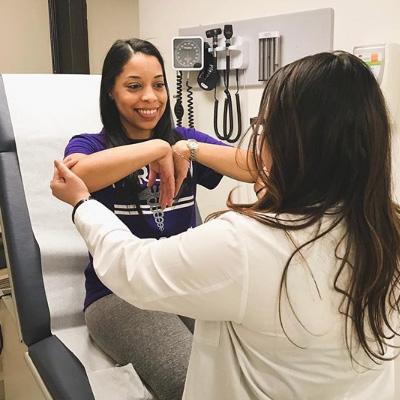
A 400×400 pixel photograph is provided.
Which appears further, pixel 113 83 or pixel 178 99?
pixel 178 99

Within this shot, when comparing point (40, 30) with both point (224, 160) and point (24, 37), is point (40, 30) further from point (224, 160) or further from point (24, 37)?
point (224, 160)

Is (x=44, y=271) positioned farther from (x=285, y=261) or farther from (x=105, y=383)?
(x=285, y=261)

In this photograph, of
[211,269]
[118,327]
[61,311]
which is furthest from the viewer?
[61,311]

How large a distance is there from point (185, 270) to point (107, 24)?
2.18 metres

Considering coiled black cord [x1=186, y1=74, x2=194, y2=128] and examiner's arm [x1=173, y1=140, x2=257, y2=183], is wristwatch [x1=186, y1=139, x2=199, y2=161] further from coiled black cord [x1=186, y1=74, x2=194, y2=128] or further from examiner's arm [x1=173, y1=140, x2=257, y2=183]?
coiled black cord [x1=186, y1=74, x2=194, y2=128]

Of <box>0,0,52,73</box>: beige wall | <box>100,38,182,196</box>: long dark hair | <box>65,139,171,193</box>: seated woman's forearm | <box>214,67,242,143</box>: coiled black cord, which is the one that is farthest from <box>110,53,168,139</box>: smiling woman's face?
<box>0,0,52,73</box>: beige wall

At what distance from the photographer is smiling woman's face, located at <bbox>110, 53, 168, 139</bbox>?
1472mm

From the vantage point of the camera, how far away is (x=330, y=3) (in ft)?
5.71

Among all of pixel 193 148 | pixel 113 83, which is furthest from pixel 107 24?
pixel 193 148

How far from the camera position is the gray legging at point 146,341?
1.18 metres

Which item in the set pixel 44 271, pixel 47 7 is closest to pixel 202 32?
pixel 47 7

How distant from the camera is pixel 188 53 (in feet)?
6.64

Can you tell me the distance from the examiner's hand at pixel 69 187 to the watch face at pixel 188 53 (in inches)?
41.5

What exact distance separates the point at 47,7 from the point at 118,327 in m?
1.87
